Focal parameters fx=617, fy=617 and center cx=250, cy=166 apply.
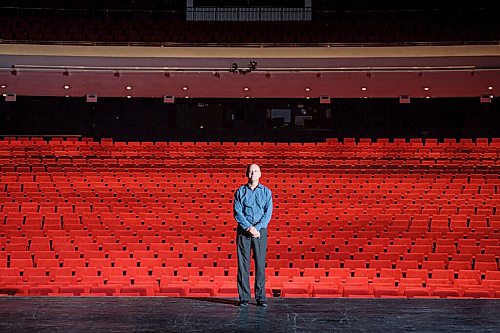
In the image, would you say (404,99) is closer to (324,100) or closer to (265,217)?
(324,100)

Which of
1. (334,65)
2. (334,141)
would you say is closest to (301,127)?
(334,141)

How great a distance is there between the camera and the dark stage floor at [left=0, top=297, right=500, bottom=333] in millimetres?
2734

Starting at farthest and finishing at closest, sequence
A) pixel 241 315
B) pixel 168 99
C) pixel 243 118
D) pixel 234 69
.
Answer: pixel 243 118
pixel 168 99
pixel 234 69
pixel 241 315

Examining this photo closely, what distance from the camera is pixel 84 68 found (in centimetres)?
1117

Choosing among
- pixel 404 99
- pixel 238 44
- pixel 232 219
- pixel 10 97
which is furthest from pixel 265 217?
pixel 10 97

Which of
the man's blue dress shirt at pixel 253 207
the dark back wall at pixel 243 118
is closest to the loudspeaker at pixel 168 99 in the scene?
the dark back wall at pixel 243 118

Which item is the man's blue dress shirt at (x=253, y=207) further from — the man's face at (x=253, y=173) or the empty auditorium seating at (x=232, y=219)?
the empty auditorium seating at (x=232, y=219)

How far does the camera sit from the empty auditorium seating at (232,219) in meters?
5.48

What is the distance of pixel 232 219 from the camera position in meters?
7.75

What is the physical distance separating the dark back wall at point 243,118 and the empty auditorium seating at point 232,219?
1.69m

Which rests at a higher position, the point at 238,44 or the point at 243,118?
the point at 238,44

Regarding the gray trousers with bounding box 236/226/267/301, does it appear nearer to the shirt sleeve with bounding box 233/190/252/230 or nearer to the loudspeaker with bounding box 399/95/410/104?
the shirt sleeve with bounding box 233/190/252/230

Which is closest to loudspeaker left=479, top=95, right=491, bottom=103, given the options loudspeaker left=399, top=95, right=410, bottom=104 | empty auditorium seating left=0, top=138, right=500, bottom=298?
loudspeaker left=399, top=95, right=410, bottom=104

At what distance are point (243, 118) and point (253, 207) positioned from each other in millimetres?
10591
